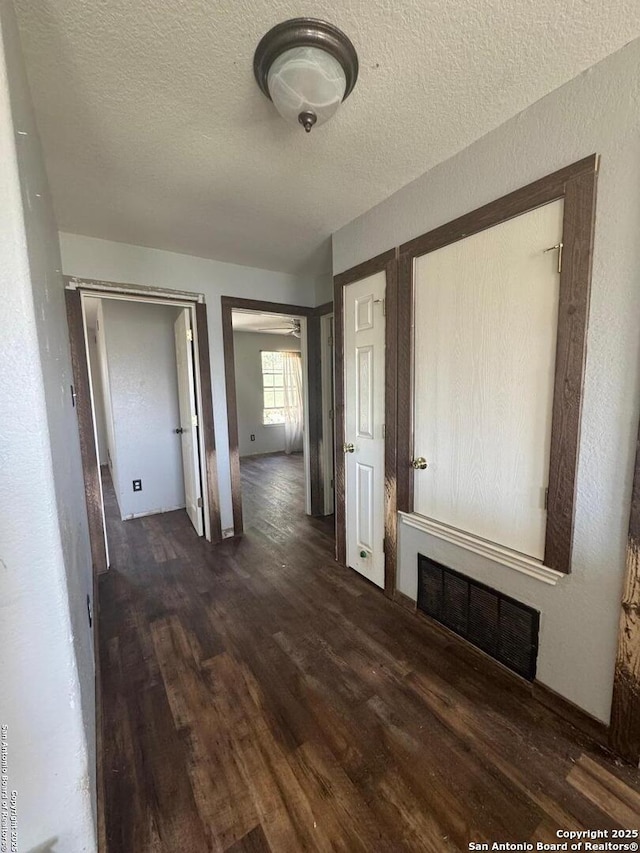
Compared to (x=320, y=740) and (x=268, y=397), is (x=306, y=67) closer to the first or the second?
(x=320, y=740)

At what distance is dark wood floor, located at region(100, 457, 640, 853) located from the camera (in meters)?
1.06

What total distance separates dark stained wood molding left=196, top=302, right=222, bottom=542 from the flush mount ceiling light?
6.09 feet

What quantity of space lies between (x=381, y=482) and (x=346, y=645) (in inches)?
35.8

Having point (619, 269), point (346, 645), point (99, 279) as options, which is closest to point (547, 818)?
point (346, 645)

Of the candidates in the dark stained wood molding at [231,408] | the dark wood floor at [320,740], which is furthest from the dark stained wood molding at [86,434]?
the dark stained wood molding at [231,408]

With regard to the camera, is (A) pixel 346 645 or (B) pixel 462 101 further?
(A) pixel 346 645

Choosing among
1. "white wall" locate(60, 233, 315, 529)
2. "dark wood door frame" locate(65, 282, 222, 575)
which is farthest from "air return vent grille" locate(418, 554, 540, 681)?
"dark wood door frame" locate(65, 282, 222, 575)

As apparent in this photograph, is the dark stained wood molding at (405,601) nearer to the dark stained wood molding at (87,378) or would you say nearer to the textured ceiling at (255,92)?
the dark stained wood molding at (87,378)

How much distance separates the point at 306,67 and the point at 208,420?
2.31 meters

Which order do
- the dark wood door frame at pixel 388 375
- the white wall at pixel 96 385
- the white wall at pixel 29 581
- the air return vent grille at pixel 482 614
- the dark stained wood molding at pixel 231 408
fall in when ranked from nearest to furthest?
the white wall at pixel 29 581, the air return vent grille at pixel 482 614, the dark wood door frame at pixel 388 375, the dark stained wood molding at pixel 231 408, the white wall at pixel 96 385

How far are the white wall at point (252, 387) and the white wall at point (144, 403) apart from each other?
2.55 m

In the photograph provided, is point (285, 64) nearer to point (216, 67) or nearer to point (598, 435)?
point (216, 67)

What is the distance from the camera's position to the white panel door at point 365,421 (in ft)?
6.96

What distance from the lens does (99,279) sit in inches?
96.3
